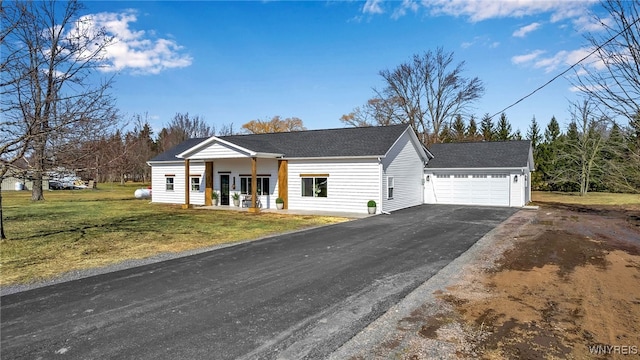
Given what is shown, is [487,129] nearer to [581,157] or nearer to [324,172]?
[581,157]

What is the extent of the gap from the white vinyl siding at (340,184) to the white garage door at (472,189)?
26.7 ft

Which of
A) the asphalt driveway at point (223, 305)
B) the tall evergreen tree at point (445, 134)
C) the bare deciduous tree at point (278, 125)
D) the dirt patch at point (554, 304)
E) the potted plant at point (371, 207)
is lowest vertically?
the dirt patch at point (554, 304)

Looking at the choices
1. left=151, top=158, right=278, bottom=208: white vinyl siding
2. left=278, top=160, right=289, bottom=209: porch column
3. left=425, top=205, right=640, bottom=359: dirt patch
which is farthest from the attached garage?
left=425, top=205, right=640, bottom=359: dirt patch

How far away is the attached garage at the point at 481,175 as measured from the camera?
862 inches

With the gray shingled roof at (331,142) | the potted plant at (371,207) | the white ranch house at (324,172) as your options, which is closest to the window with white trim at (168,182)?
the white ranch house at (324,172)

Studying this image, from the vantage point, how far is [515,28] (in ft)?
54.4

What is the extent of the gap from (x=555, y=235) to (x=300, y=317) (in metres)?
10.9

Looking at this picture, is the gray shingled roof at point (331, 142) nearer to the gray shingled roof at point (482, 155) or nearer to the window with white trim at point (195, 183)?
the window with white trim at point (195, 183)

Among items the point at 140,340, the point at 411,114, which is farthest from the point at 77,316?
the point at 411,114

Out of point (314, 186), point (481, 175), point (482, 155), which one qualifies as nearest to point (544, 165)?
point (482, 155)

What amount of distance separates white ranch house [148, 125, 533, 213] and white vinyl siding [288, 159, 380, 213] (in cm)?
5

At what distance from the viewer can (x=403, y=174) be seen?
21359 mm

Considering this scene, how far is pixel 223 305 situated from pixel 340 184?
14190mm

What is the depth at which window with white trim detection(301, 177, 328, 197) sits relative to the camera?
1973 cm
